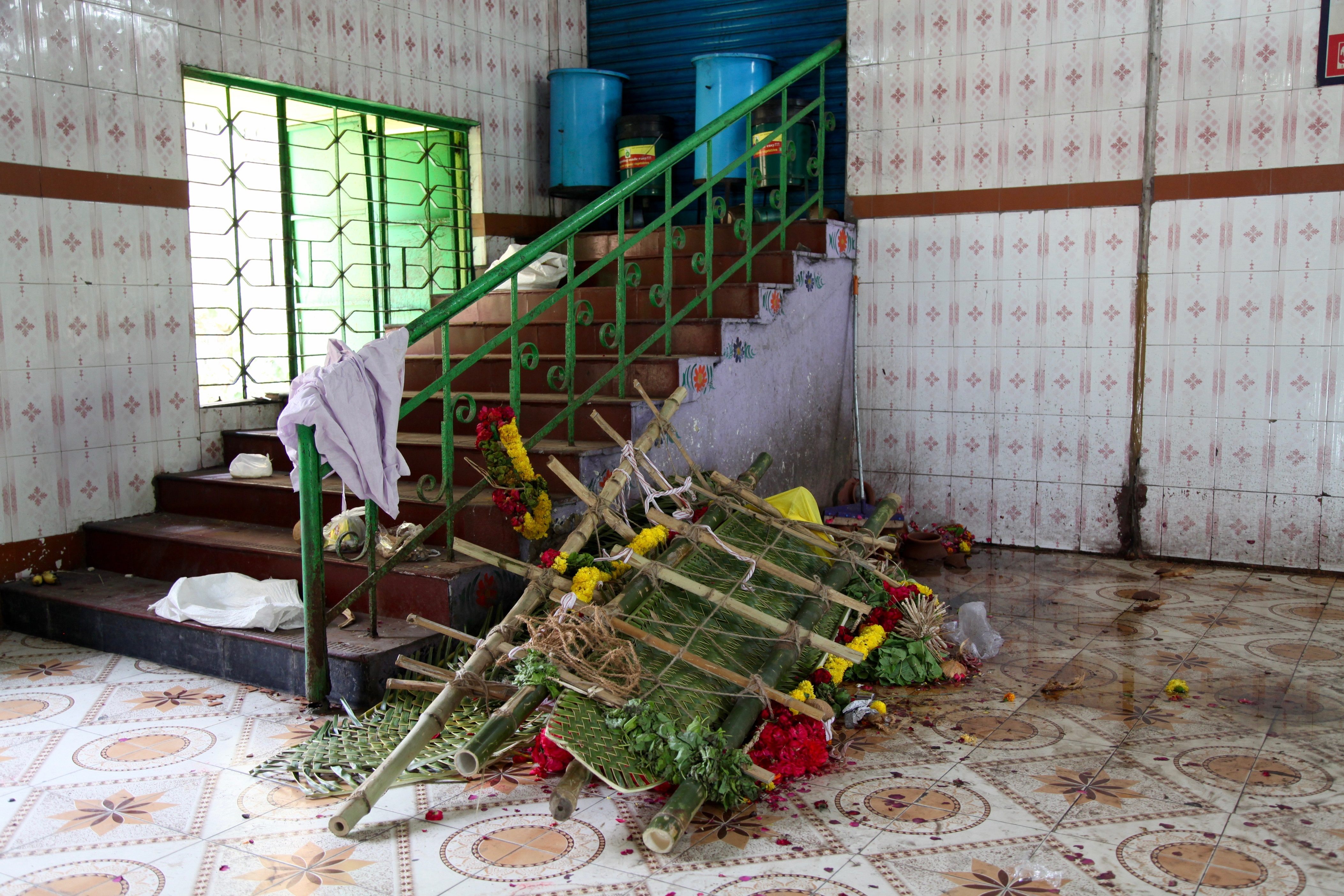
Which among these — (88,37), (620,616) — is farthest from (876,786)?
(88,37)

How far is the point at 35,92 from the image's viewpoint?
4602 mm

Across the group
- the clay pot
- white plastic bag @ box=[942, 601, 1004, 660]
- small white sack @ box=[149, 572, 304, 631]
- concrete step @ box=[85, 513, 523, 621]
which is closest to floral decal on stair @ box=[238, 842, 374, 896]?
concrete step @ box=[85, 513, 523, 621]

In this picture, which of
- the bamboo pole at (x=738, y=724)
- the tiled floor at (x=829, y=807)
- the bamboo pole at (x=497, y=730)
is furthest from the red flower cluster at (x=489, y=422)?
the bamboo pole at (x=738, y=724)

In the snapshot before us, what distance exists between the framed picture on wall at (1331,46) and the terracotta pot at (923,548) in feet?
9.85

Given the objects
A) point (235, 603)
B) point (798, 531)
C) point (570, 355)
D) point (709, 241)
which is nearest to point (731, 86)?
point (709, 241)

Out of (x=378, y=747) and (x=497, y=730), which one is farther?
(x=378, y=747)

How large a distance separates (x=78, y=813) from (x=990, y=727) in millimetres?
2746

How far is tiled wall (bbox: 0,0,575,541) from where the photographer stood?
4.60 meters

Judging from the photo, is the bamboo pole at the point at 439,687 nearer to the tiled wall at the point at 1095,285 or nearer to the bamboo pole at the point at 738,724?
the bamboo pole at the point at 738,724

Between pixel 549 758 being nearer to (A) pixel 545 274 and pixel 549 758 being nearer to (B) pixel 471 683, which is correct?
(B) pixel 471 683

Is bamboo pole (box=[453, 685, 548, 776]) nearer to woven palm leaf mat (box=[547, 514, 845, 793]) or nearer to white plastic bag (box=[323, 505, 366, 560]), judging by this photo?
woven palm leaf mat (box=[547, 514, 845, 793])

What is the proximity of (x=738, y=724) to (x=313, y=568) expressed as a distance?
4.98 ft

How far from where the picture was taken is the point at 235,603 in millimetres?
4039

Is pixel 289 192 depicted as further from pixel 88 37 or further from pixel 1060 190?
pixel 1060 190
